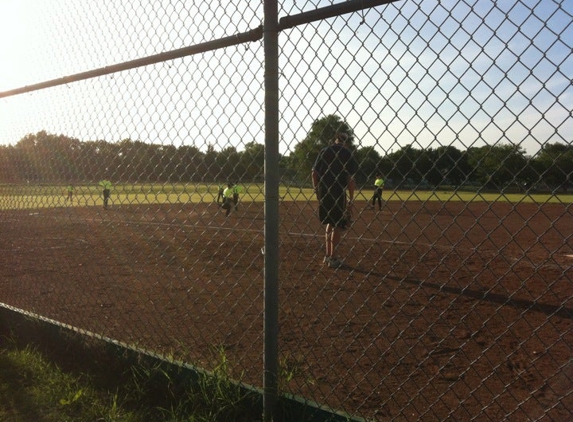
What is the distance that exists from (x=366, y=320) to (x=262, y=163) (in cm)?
233

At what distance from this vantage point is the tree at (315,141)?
2484 mm

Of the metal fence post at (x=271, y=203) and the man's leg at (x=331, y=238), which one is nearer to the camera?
the metal fence post at (x=271, y=203)

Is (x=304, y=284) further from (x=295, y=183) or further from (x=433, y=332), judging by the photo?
(x=295, y=183)

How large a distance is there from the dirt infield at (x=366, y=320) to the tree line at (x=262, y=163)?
0.64 ft

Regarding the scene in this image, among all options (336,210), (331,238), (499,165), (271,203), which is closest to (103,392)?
(271,203)

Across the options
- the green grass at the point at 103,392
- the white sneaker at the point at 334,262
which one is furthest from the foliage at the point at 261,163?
the white sneaker at the point at 334,262

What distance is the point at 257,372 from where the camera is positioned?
3459 mm

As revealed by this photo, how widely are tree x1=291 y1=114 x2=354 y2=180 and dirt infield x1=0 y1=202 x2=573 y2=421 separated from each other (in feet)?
1.45

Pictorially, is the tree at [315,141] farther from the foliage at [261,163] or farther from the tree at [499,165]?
the tree at [499,165]

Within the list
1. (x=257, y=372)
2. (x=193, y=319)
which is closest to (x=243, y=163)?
(x=257, y=372)

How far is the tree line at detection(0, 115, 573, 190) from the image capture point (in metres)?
1.95

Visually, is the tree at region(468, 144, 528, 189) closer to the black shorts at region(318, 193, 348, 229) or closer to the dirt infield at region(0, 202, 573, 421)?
the dirt infield at region(0, 202, 573, 421)

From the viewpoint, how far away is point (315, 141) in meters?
2.69

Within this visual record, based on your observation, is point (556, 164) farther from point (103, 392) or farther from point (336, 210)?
point (336, 210)
